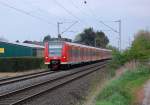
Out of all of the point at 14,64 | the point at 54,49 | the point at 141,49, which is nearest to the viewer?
the point at 141,49

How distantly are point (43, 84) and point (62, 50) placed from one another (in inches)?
696

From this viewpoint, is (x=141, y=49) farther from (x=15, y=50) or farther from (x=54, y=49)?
(x=15, y=50)

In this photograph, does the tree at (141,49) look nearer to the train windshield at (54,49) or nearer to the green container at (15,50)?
the train windshield at (54,49)

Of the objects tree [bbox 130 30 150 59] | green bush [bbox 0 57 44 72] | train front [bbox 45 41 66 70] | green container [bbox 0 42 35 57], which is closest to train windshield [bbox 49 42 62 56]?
train front [bbox 45 41 66 70]

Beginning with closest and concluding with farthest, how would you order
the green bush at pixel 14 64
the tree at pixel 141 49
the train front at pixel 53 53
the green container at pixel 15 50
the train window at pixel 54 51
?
the tree at pixel 141 49 < the green bush at pixel 14 64 < the train front at pixel 53 53 < the train window at pixel 54 51 < the green container at pixel 15 50

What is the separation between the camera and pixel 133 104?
15961 mm

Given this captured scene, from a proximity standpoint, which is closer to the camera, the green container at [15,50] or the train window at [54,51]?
the train window at [54,51]

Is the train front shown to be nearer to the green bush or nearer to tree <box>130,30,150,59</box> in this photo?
the green bush

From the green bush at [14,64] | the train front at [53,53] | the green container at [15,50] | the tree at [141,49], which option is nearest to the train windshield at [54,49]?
the train front at [53,53]

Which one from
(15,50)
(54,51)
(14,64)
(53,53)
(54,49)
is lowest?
(14,64)

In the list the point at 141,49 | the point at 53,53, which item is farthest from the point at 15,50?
the point at 141,49

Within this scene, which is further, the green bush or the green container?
the green container

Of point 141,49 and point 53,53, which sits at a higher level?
point 141,49

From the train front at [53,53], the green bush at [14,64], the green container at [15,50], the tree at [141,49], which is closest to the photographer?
the tree at [141,49]
